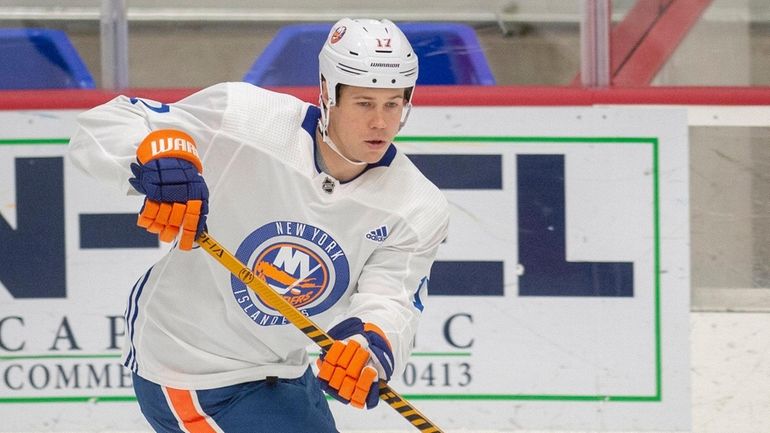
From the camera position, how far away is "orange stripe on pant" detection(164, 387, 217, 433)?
2.00m

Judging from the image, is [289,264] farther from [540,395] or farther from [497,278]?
[540,395]

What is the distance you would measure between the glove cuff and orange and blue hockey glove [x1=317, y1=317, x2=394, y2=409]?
0.36 meters

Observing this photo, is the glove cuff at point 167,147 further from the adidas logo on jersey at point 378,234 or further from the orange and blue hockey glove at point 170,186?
the adidas logo on jersey at point 378,234

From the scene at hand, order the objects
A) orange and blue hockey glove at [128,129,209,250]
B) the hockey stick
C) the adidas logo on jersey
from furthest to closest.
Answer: the adidas logo on jersey < the hockey stick < orange and blue hockey glove at [128,129,209,250]

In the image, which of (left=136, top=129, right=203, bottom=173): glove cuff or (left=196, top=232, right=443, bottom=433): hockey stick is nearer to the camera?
(left=136, top=129, right=203, bottom=173): glove cuff

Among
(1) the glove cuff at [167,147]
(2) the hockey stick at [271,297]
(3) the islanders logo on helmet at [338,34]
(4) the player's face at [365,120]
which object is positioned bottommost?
(2) the hockey stick at [271,297]

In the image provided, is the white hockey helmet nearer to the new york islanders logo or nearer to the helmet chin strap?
the helmet chin strap

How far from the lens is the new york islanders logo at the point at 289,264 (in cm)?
197

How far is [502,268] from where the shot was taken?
287 centimetres

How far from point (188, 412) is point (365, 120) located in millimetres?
588

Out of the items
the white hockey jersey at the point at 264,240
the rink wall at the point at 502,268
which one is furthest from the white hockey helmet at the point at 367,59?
the rink wall at the point at 502,268

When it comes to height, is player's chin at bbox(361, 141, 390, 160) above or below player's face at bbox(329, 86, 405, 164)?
below

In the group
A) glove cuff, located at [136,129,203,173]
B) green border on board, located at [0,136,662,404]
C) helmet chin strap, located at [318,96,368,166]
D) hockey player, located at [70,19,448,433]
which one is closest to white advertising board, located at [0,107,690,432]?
green border on board, located at [0,136,662,404]

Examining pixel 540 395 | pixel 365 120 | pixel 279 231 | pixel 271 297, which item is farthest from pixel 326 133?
pixel 540 395
